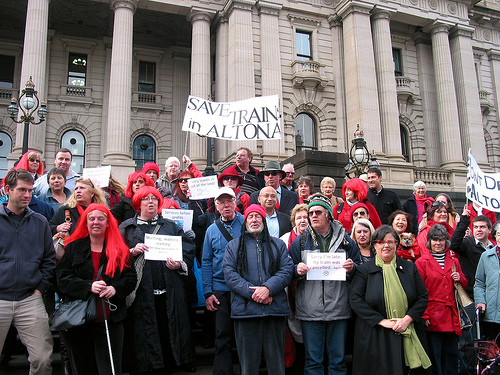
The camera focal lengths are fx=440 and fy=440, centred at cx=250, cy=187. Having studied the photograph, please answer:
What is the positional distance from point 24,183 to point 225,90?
18.4 meters

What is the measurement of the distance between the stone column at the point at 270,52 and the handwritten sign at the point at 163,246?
55.3 feet

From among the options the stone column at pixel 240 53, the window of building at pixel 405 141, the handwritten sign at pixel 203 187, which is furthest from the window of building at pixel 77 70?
the handwritten sign at pixel 203 187

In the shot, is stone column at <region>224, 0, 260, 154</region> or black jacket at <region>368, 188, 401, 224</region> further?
stone column at <region>224, 0, 260, 154</region>

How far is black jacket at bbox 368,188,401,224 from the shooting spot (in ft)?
27.4

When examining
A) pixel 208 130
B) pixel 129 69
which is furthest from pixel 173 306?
pixel 129 69

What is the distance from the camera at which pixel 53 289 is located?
15.9ft

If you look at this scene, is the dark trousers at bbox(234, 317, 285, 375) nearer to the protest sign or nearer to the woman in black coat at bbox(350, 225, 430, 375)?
the woman in black coat at bbox(350, 225, 430, 375)

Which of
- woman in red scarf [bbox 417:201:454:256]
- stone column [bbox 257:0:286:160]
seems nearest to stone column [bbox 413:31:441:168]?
stone column [bbox 257:0:286:160]

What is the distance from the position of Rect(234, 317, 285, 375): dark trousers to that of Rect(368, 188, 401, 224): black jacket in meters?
4.19

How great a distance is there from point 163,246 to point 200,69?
60.9 feet

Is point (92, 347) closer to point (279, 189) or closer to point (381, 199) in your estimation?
point (279, 189)

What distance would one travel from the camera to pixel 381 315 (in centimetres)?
493

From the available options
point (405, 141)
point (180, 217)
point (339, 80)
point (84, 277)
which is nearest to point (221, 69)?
point (339, 80)

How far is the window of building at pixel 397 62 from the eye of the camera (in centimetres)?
2673
